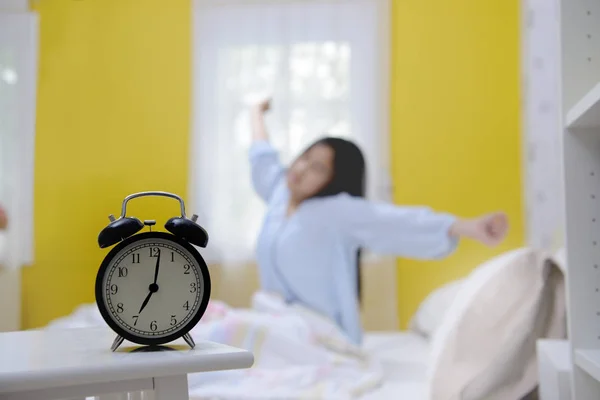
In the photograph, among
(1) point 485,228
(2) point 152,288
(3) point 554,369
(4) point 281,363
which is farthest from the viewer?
(1) point 485,228

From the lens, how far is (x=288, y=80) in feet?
7.94

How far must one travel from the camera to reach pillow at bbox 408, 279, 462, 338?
2.09 meters

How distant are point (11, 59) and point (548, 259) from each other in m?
1.70

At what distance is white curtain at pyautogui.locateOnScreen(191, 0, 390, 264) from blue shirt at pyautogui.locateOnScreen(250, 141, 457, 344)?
6 centimetres

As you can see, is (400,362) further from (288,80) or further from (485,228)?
(288,80)

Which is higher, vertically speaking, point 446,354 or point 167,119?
point 167,119

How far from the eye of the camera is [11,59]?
6.89 ft

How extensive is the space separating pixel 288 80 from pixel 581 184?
1632 millimetres

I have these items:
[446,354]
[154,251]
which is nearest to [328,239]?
[446,354]

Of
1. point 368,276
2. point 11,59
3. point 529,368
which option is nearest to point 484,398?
point 529,368

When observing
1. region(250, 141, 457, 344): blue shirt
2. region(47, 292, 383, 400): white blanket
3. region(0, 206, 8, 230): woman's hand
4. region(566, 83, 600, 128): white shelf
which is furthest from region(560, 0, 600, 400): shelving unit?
region(0, 206, 8, 230): woman's hand

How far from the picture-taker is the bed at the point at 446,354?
4.17 feet

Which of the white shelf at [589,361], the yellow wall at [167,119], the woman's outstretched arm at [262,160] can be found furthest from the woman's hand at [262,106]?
the white shelf at [589,361]

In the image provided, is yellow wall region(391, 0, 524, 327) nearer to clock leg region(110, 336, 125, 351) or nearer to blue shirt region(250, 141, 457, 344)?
blue shirt region(250, 141, 457, 344)
